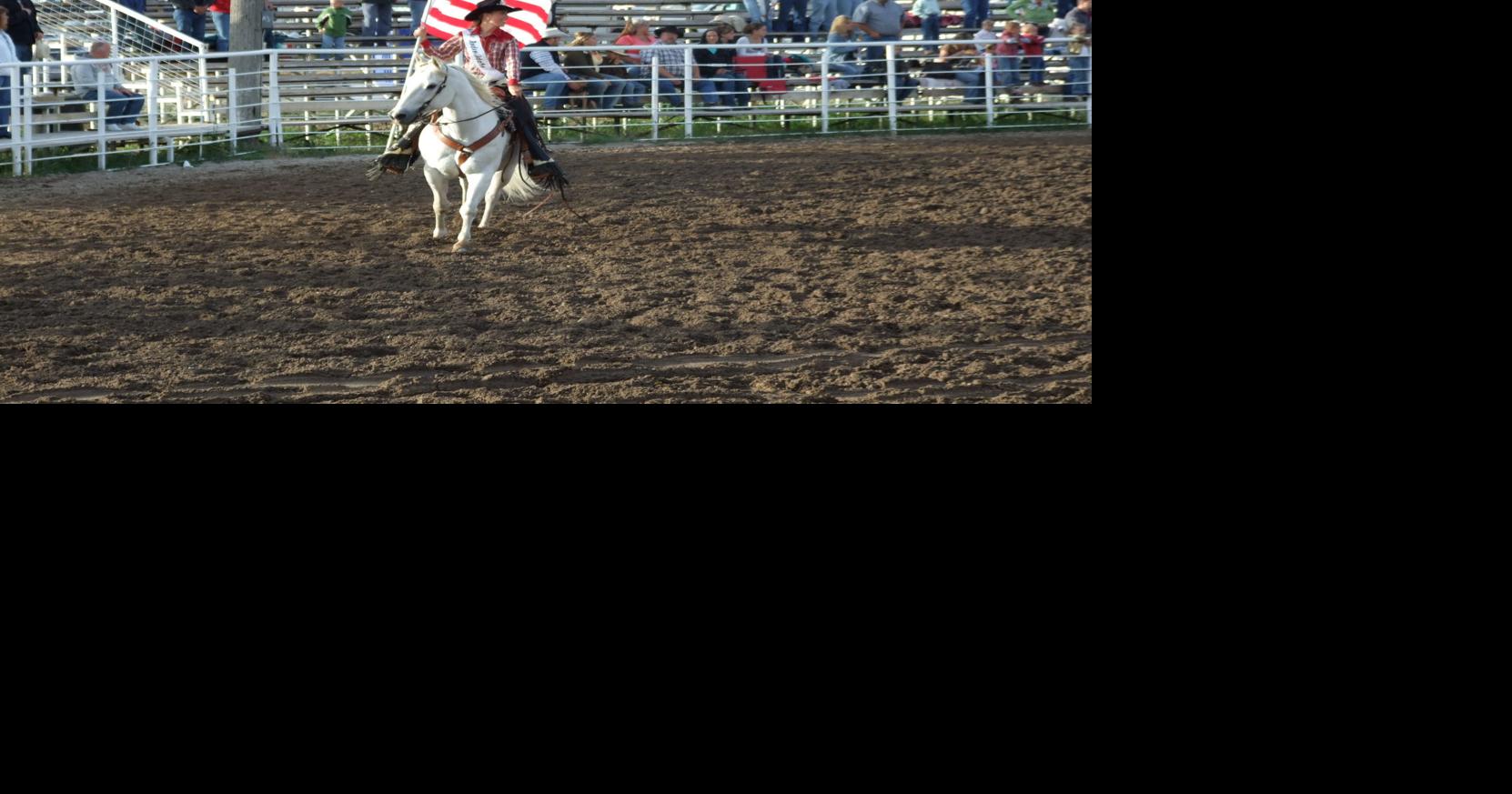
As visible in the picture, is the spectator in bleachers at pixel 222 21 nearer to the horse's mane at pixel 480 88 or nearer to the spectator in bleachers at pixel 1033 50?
the spectator in bleachers at pixel 1033 50

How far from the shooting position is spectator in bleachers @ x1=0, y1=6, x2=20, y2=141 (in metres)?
12.3

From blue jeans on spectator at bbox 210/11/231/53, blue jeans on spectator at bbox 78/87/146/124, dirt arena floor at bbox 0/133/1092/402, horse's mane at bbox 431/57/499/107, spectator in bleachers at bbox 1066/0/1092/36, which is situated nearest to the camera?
dirt arena floor at bbox 0/133/1092/402

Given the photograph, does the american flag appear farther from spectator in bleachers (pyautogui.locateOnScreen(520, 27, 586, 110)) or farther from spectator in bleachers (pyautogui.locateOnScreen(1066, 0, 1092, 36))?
spectator in bleachers (pyautogui.locateOnScreen(1066, 0, 1092, 36))

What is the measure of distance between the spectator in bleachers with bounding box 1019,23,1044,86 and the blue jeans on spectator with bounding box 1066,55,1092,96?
0.37m

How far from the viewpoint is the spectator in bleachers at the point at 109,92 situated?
519 inches

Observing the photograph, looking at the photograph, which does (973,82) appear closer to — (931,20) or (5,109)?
(931,20)

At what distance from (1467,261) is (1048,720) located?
1061 millimetres

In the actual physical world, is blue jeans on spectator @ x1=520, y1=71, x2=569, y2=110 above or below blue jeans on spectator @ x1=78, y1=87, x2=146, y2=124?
above

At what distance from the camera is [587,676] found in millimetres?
2500

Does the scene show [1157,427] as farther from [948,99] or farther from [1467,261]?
[948,99]

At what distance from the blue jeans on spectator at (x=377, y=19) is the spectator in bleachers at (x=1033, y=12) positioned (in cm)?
786

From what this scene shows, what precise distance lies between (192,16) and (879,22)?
7737 mm

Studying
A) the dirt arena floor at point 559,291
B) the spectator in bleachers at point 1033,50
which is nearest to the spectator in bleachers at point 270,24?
the dirt arena floor at point 559,291

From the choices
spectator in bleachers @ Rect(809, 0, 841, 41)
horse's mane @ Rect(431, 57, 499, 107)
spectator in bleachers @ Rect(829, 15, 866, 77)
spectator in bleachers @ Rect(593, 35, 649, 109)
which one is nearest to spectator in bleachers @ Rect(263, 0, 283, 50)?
spectator in bleachers @ Rect(593, 35, 649, 109)
